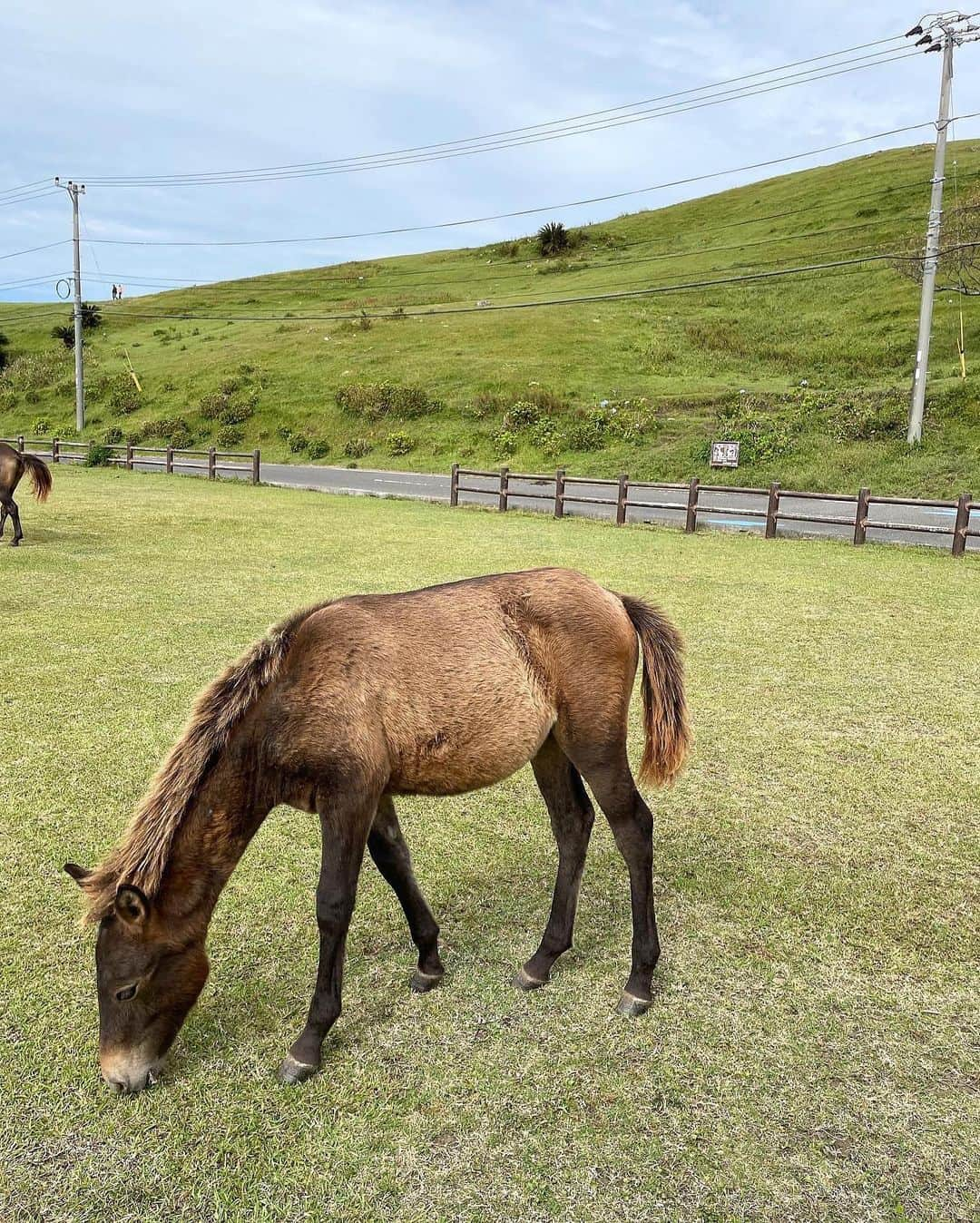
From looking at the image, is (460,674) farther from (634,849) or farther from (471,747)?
(634,849)

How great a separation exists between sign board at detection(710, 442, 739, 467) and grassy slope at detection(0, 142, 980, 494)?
46 cm

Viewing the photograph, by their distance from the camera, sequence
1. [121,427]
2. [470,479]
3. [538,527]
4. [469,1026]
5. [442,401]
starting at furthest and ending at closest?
[121,427], [442,401], [470,479], [538,527], [469,1026]

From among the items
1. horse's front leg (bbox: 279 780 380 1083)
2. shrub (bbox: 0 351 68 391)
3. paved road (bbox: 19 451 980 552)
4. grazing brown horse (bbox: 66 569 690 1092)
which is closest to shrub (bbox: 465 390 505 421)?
paved road (bbox: 19 451 980 552)

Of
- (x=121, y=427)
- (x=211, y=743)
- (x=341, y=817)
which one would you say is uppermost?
(x=121, y=427)

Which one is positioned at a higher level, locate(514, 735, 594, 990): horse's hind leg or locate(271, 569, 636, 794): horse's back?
locate(271, 569, 636, 794): horse's back

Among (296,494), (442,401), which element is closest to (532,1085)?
(296,494)

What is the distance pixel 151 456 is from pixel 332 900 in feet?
104

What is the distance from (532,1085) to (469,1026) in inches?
14.4

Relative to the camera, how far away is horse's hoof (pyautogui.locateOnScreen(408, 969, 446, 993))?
10.4 feet

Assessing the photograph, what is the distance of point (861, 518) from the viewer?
1444 centimetres

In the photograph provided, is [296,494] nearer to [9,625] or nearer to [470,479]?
[470,479]

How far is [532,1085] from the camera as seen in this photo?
8.79ft

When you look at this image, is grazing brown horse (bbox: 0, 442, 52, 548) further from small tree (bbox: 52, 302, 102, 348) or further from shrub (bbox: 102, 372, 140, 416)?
small tree (bbox: 52, 302, 102, 348)

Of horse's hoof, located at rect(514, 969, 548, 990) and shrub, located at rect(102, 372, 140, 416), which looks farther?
shrub, located at rect(102, 372, 140, 416)
